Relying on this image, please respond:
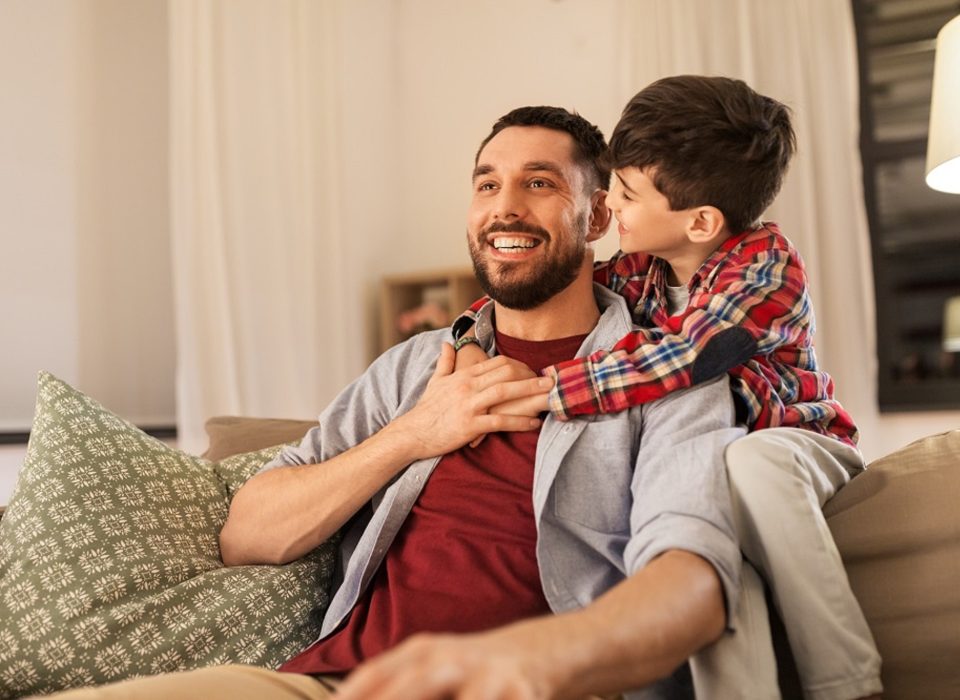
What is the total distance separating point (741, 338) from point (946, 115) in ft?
4.10

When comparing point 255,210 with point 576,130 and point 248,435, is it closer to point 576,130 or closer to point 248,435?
point 248,435

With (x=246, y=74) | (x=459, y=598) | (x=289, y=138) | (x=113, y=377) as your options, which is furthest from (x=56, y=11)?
(x=459, y=598)

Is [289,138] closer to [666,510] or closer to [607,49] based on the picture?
[607,49]

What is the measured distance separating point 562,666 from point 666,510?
37 cm

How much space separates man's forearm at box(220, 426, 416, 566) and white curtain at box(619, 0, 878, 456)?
278cm

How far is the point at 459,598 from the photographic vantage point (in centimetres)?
128

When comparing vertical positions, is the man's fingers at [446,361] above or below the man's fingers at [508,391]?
above

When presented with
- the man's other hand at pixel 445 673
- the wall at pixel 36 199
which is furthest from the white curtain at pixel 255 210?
the man's other hand at pixel 445 673

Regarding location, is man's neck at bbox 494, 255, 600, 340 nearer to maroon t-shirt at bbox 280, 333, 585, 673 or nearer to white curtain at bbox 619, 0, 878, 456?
maroon t-shirt at bbox 280, 333, 585, 673

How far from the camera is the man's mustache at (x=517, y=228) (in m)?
1.67

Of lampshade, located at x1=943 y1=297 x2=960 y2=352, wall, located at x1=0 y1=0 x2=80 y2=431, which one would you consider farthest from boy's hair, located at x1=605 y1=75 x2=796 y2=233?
lampshade, located at x1=943 y1=297 x2=960 y2=352

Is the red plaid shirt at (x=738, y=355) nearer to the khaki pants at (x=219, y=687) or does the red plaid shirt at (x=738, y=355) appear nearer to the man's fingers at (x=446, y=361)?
the man's fingers at (x=446, y=361)

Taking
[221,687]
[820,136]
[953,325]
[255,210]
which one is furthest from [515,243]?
[953,325]

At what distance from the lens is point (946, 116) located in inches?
85.7
